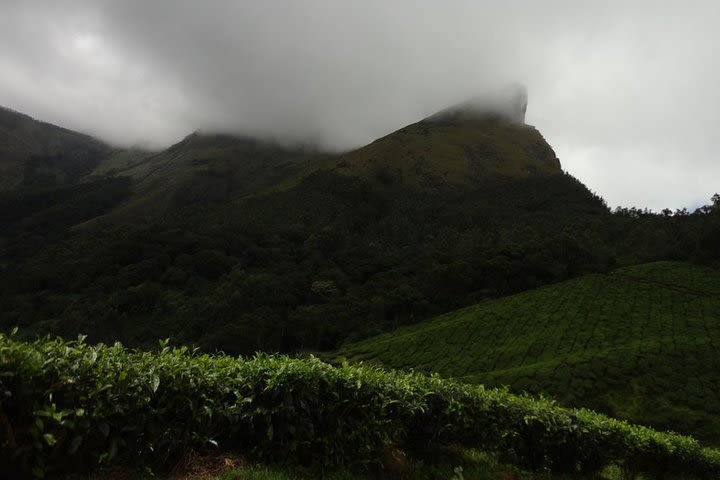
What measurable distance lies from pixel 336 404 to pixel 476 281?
3783 inches

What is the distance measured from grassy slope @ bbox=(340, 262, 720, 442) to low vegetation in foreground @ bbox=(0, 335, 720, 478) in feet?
136

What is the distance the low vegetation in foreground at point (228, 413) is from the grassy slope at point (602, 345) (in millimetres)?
41567

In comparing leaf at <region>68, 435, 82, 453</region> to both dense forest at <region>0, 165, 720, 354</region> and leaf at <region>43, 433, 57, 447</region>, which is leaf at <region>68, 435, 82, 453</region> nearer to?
leaf at <region>43, 433, 57, 447</region>

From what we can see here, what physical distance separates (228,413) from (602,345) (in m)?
59.9

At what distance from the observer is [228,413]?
5609mm

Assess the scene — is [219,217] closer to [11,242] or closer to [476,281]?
[11,242]

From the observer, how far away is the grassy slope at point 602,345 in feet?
146

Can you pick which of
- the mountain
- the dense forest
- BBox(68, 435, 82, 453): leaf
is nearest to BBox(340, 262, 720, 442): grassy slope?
the dense forest

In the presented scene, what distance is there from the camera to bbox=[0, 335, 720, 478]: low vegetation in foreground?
4352mm

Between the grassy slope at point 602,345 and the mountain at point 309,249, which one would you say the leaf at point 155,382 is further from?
the mountain at point 309,249

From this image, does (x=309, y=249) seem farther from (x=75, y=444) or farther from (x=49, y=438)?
(x=49, y=438)

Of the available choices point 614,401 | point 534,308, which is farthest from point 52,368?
point 534,308

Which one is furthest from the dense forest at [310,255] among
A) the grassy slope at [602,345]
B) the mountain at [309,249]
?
the grassy slope at [602,345]

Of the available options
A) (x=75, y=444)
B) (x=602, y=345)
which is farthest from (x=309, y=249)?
(x=75, y=444)
